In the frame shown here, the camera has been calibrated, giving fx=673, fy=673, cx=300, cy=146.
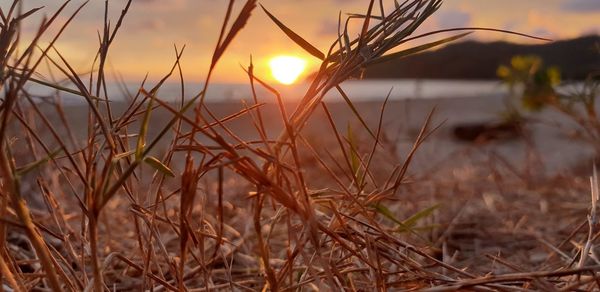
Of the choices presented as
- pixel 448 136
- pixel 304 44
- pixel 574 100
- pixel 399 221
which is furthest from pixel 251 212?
pixel 448 136

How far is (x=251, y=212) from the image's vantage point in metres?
1.01

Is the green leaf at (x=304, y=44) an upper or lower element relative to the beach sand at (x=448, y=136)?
upper

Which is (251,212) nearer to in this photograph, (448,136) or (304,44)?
(304,44)

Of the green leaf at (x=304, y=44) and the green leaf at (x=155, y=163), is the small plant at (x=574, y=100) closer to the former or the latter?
the green leaf at (x=304, y=44)

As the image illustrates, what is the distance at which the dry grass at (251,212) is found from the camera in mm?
424

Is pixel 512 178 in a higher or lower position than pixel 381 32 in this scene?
lower

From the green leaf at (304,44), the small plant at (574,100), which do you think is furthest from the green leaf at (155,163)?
the small plant at (574,100)

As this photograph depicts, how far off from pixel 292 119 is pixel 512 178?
2.20 meters

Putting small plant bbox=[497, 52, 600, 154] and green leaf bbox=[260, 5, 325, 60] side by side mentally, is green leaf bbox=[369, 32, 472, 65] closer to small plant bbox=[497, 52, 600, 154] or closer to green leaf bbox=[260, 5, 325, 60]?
green leaf bbox=[260, 5, 325, 60]

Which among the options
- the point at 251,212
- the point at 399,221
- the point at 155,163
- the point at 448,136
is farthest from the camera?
the point at 448,136

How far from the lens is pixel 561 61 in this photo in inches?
805

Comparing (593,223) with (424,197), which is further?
(424,197)

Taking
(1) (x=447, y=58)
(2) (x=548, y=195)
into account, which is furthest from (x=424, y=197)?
(1) (x=447, y=58)

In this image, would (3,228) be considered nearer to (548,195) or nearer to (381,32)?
(381,32)
